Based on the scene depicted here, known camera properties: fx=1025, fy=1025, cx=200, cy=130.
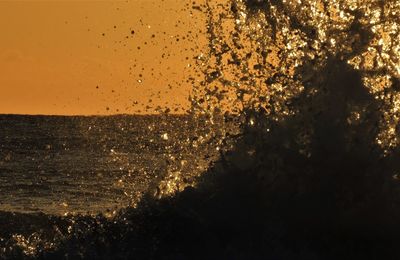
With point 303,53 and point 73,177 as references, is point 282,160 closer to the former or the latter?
point 303,53

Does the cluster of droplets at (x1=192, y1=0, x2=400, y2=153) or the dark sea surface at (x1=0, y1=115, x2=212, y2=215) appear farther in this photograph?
the dark sea surface at (x1=0, y1=115, x2=212, y2=215)

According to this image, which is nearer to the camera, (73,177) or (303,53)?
(303,53)

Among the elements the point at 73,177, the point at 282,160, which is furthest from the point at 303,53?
the point at 73,177

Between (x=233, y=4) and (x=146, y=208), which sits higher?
(x=233, y=4)

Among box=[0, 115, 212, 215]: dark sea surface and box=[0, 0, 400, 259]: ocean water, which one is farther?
box=[0, 115, 212, 215]: dark sea surface

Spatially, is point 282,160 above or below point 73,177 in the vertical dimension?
below

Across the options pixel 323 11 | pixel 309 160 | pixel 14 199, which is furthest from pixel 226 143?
pixel 14 199

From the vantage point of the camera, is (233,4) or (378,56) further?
(233,4)

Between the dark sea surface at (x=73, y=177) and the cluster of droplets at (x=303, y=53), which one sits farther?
the dark sea surface at (x=73, y=177)

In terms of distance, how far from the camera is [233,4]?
57.0 ft

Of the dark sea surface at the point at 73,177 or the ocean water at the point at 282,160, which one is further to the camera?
the dark sea surface at the point at 73,177

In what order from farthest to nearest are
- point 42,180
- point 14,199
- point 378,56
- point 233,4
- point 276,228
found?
point 42,180 → point 14,199 → point 233,4 → point 378,56 → point 276,228

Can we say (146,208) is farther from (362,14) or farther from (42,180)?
(42,180)

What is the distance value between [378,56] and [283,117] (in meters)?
1.77
